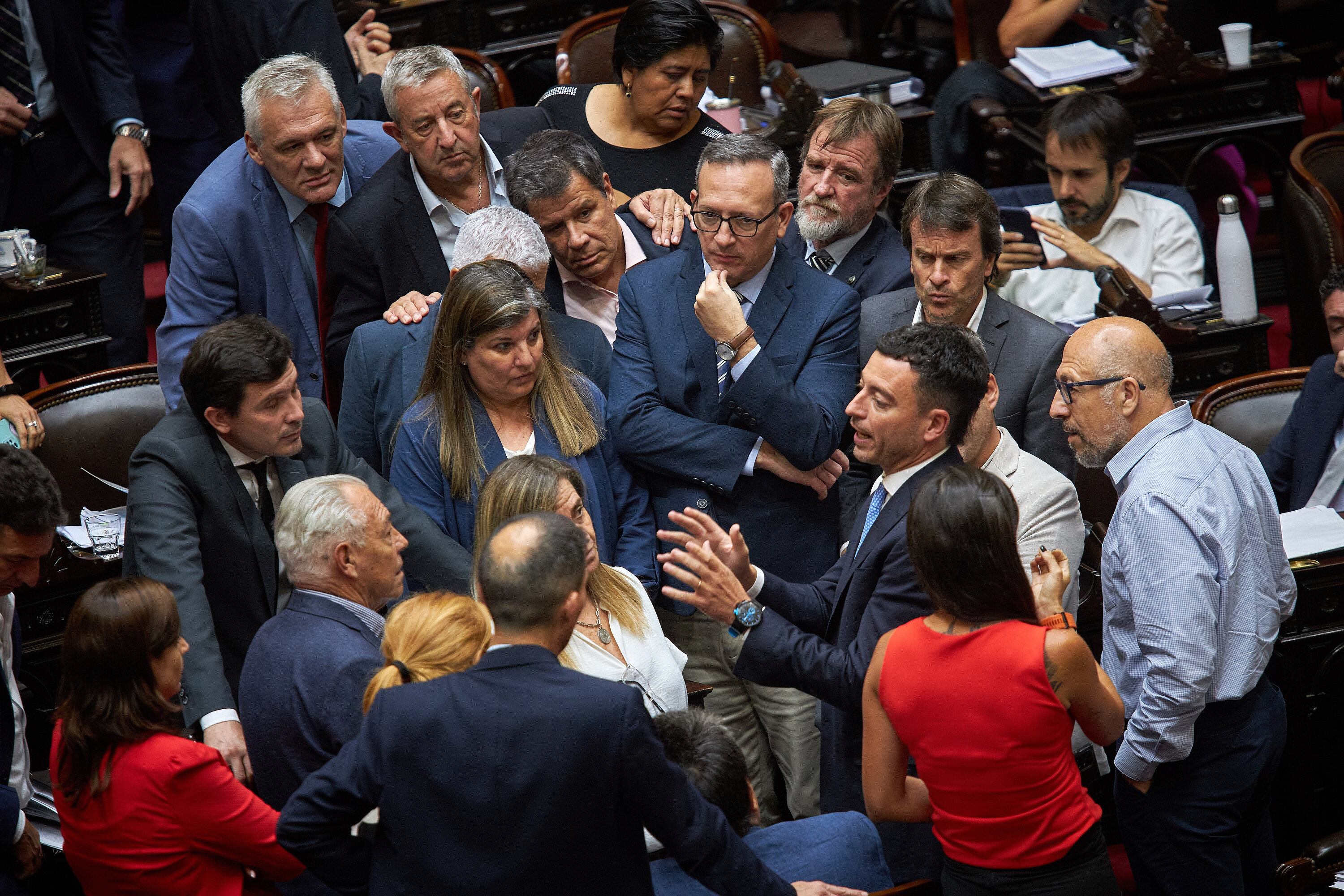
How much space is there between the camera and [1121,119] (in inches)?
164

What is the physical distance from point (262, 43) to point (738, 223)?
2024mm

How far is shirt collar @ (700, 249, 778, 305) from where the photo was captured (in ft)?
9.73

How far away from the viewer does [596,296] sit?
332cm

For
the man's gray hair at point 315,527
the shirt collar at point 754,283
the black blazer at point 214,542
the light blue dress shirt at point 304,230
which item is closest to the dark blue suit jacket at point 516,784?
the man's gray hair at point 315,527

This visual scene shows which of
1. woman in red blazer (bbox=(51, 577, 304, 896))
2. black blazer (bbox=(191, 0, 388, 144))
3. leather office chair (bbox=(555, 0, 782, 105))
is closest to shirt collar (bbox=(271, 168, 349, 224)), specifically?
black blazer (bbox=(191, 0, 388, 144))

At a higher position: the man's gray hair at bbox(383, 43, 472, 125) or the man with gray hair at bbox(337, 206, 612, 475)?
the man's gray hair at bbox(383, 43, 472, 125)

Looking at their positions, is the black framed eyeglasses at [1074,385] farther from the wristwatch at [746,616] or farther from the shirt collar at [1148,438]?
the wristwatch at [746,616]

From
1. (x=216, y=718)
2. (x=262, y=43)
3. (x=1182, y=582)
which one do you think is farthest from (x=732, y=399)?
(x=262, y=43)

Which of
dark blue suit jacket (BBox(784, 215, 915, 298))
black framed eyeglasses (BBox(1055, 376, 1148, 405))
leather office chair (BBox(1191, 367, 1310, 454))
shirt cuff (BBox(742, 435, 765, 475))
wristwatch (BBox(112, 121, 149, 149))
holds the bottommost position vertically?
leather office chair (BBox(1191, 367, 1310, 454))

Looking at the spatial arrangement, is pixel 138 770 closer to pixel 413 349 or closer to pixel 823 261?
pixel 413 349

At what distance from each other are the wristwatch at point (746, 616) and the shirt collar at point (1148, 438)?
0.73 meters

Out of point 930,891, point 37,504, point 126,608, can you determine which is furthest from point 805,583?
point 37,504

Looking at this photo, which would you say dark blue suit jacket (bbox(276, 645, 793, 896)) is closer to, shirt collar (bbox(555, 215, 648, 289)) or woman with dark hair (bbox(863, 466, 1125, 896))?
woman with dark hair (bbox(863, 466, 1125, 896))

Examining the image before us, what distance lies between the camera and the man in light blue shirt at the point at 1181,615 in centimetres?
236
